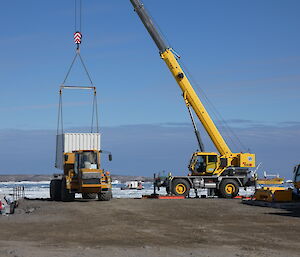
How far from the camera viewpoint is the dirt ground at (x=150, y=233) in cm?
1266

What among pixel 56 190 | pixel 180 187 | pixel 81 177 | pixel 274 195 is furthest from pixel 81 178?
pixel 274 195

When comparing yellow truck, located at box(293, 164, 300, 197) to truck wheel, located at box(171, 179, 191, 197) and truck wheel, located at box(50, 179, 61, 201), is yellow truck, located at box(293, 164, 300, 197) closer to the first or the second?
truck wheel, located at box(171, 179, 191, 197)

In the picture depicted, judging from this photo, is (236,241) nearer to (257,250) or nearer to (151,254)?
(257,250)

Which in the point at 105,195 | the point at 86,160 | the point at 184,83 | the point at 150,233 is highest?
A: the point at 184,83

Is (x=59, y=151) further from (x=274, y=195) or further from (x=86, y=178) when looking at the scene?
(x=274, y=195)

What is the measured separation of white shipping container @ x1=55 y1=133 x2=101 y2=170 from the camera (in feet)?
117

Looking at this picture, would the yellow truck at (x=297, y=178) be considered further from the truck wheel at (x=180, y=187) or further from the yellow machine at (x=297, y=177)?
the truck wheel at (x=180, y=187)

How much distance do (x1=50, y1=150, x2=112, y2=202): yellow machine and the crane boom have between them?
9526mm

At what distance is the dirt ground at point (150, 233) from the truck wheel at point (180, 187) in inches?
497

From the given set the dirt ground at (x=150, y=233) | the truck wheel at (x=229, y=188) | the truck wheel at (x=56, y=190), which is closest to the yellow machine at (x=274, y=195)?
the dirt ground at (x=150, y=233)

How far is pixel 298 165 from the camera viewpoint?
95.4ft

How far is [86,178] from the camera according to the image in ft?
102

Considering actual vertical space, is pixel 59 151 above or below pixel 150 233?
above

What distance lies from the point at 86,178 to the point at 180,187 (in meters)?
8.98
